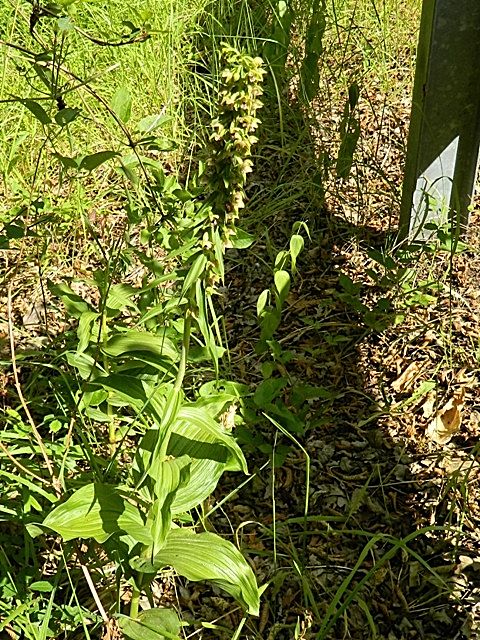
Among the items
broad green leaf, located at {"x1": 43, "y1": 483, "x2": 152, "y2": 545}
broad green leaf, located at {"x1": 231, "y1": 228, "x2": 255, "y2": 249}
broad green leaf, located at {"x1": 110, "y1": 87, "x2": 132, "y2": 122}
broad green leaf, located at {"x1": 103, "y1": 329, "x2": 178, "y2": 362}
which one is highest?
broad green leaf, located at {"x1": 110, "y1": 87, "x2": 132, "y2": 122}

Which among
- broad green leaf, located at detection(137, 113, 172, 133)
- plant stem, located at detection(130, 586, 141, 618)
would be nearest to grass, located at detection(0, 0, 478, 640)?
plant stem, located at detection(130, 586, 141, 618)

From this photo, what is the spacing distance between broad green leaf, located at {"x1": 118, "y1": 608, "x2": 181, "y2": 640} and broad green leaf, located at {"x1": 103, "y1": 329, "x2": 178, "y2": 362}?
0.52m

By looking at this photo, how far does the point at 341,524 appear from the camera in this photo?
224cm

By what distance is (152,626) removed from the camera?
5.50 ft

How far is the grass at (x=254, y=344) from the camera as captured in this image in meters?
1.95

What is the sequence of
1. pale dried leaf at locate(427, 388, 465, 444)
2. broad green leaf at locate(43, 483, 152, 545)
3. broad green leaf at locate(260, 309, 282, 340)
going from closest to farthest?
broad green leaf at locate(43, 483, 152, 545) < broad green leaf at locate(260, 309, 282, 340) < pale dried leaf at locate(427, 388, 465, 444)

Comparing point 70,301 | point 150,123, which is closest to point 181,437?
point 70,301

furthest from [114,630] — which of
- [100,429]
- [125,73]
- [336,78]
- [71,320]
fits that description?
[336,78]

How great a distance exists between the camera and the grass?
76.8 inches

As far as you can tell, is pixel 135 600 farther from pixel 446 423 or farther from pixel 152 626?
pixel 446 423

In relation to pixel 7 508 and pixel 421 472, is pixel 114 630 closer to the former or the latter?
pixel 7 508

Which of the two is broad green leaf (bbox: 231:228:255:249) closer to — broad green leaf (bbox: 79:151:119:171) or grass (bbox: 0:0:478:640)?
grass (bbox: 0:0:478:640)

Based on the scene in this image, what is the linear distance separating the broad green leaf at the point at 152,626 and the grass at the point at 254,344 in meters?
0.05

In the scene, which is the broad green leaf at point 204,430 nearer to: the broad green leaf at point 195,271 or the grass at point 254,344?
the grass at point 254,344
